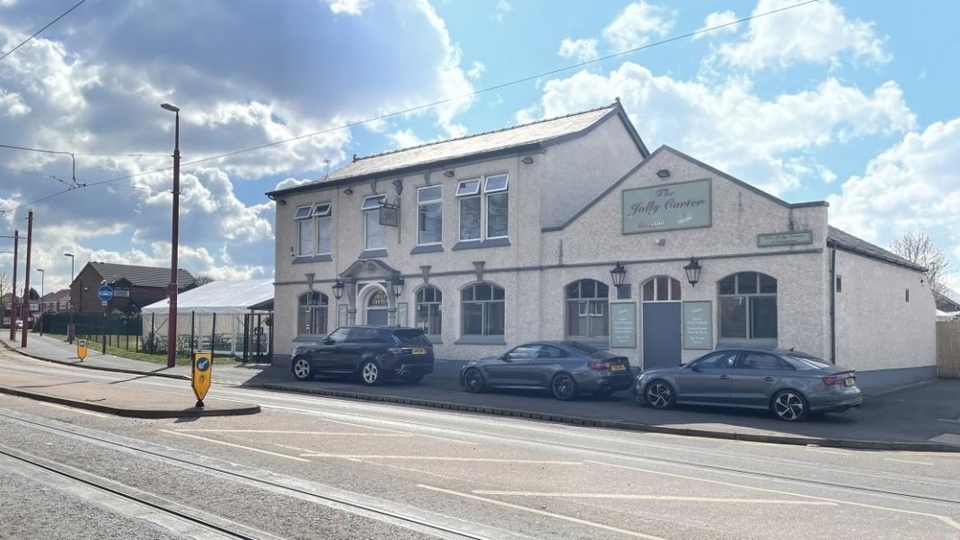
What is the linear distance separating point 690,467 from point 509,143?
16.7 m

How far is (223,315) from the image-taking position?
3812 centimetres

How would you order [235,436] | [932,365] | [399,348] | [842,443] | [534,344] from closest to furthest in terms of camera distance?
1. [235,436]
2. [842,443]
3. [534,344]
4. [399,348]
5. [932,365]

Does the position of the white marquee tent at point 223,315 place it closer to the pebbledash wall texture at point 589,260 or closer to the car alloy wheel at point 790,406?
the pebbledash wall texture at point 589,260

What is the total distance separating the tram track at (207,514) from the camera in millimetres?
6551

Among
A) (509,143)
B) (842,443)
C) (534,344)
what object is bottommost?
(842,443)

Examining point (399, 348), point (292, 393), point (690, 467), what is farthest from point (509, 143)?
point (690, 467)

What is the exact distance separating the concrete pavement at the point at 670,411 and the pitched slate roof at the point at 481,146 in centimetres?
719

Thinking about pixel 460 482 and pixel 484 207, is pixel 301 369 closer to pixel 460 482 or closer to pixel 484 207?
pixel 484 207

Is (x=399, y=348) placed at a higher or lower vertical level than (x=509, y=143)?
lower

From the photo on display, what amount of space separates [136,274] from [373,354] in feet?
207

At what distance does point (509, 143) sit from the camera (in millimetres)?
25406

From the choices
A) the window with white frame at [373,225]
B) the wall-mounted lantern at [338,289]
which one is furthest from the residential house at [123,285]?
the window with white frame at [373,225]

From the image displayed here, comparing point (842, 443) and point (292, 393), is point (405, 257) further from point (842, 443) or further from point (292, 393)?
point (842, 443)

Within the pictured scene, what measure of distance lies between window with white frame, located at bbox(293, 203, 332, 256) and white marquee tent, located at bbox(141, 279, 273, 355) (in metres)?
3.72
